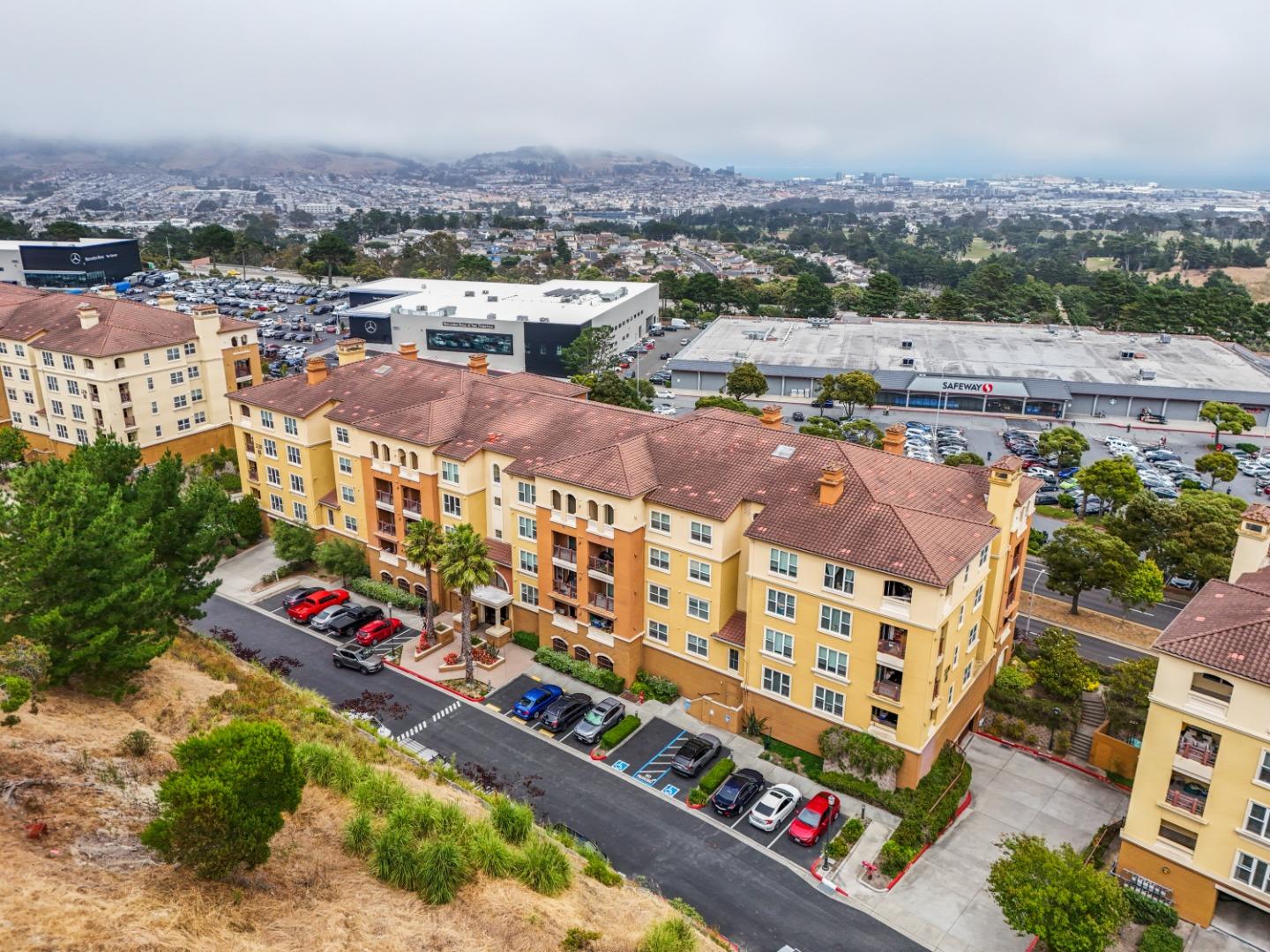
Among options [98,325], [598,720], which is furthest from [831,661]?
[98,325]

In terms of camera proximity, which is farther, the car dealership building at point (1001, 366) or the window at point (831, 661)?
the car dealership building at point (1001, 366)

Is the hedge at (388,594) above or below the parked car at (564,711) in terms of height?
above

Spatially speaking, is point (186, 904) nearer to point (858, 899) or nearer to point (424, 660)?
point (858, 899)

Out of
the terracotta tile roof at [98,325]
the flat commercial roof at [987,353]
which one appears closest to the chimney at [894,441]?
the terracotta tile roof at [98,325]

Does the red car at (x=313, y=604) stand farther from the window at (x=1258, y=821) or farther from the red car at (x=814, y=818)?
the window at (x=1258, y=821)

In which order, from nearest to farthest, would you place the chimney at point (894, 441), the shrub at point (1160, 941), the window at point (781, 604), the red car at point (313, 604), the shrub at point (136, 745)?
the shrub at point (1160, 941) < the shrub at point (136, 745) < the window at point (781, 604) < the chimney at point (894, 441) < the red car at point (313, 604)

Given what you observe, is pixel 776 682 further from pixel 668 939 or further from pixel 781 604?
pixel 668 939

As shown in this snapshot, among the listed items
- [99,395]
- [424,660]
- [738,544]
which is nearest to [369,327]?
[99,395]
